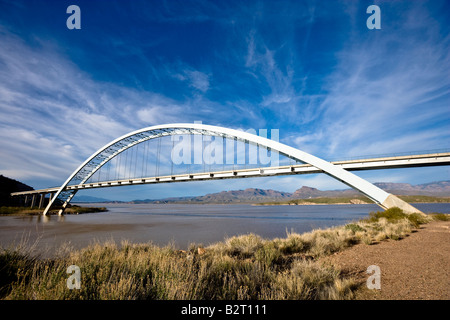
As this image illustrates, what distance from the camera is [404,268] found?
5.03 metres

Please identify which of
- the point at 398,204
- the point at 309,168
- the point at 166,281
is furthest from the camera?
the point at 309,168

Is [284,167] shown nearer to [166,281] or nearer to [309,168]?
[309,168]

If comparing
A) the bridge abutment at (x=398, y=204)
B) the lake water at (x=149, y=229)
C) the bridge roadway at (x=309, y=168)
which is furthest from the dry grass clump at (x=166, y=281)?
the bridge roadway at (x=309, y=168)

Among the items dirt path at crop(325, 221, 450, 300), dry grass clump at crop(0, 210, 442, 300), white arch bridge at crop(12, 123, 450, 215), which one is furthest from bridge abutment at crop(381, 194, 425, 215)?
dry grass clump at crop(0, 210, 442, 300)

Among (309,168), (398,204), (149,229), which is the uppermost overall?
(309,168)

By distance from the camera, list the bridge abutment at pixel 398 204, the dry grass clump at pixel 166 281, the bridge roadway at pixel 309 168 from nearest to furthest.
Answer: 1. the dry grass clump at pixel 166 281
2. the bridge abutment at pixel 398 204
3. the bridge roadway at pixel 309 168

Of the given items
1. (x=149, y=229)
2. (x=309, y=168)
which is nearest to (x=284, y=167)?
(x=309, y=168)

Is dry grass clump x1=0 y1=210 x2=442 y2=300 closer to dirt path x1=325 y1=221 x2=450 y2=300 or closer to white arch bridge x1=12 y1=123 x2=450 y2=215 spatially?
dirt path x1=325 y1=221 x2=450 y2=300

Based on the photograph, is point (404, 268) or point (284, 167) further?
point (284, 167)

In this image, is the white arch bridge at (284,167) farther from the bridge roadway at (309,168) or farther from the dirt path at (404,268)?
the dirt path at (404,268)

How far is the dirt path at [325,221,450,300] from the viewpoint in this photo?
359 cm

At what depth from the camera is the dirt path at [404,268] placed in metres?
3.59
